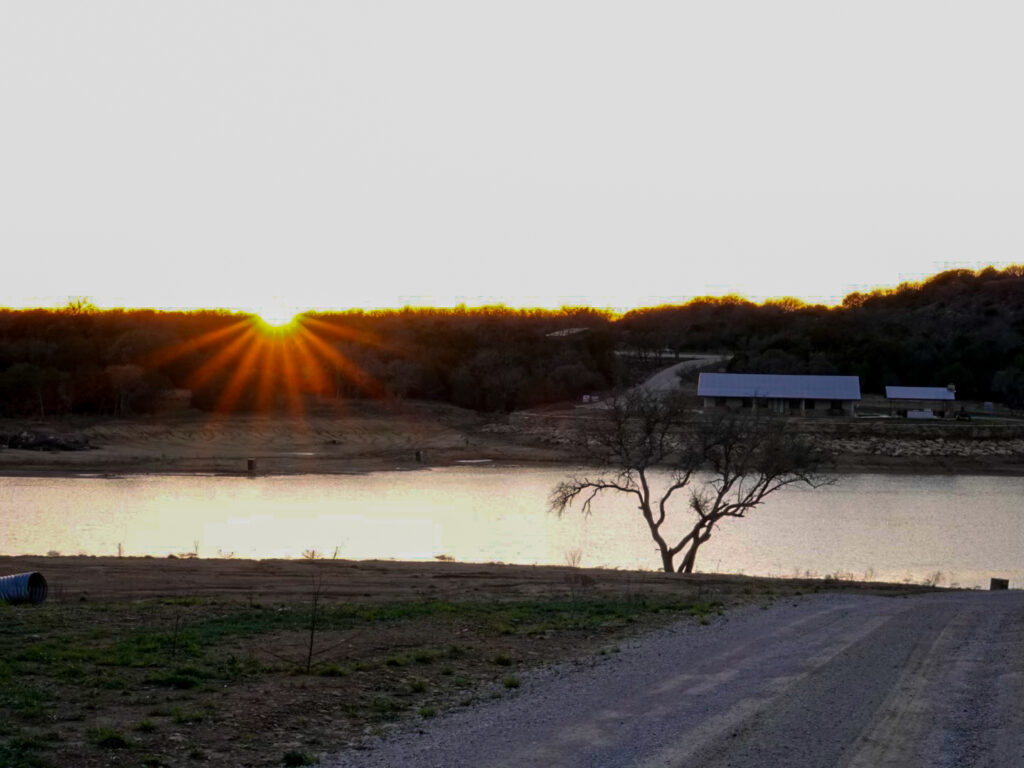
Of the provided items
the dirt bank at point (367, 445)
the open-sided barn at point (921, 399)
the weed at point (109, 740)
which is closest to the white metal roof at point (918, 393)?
the open-sided barn at point (921, 399)

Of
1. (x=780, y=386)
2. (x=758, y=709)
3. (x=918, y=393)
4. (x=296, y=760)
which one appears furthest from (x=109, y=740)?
(x=918, y=393)

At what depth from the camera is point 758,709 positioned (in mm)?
9031

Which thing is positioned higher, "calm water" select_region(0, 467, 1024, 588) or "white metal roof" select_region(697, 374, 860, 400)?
"white metal roof" select_region(697, 374, 860, 400)

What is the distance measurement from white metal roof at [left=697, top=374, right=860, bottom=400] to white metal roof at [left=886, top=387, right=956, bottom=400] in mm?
4176

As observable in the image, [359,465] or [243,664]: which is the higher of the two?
→ [359,465]

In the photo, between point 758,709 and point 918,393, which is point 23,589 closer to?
point 758,709

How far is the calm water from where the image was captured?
2883 cm

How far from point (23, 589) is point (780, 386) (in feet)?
190

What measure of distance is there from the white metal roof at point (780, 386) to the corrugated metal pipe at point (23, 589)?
180 ft

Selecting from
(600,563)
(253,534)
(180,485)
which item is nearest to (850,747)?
(600,563)


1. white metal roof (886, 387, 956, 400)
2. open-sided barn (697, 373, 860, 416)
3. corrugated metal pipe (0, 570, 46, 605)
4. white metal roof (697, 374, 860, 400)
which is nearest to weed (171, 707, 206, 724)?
corrugated metal pipe (0, 570, 46, 605)

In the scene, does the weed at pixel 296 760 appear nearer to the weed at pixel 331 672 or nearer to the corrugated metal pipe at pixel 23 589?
the weed at pixel 331 672

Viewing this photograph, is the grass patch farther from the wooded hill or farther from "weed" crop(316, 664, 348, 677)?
the wooded hill

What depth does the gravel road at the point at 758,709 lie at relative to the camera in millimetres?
7656
